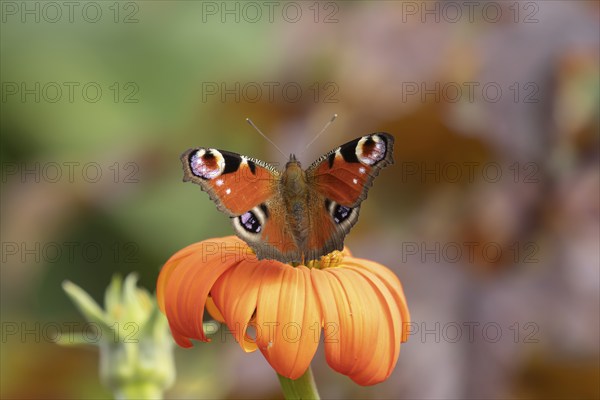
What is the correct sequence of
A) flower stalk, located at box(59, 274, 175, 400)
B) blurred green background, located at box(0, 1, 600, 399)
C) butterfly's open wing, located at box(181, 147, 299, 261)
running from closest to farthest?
butterfly's open wing, located at box(181, 147, 299, 261)
flower stalk, located at box(59, 274, 175, 400)
blurred green background, located at box(0, 1, 600, 399)

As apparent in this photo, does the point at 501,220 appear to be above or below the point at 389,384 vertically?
above

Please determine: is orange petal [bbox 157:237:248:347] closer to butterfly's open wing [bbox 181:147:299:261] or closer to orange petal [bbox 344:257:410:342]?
butterfly's open wing [bbox 181:147:299:261]

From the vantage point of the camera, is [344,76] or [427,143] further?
[344,76]

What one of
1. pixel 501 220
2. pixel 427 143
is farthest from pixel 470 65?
pixel 501 220

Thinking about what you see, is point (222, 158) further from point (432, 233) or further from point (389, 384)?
point (432, 233)

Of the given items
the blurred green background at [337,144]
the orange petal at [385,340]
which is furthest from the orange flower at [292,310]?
the blurred green background at [337,144]

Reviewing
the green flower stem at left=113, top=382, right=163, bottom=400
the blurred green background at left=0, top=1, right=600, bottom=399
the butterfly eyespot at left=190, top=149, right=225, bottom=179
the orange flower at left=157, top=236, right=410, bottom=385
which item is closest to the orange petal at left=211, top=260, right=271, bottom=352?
the orange flower at left=157, top=236, right=410, bottom=385

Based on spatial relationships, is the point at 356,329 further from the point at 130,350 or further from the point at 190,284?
the point at 130,350
